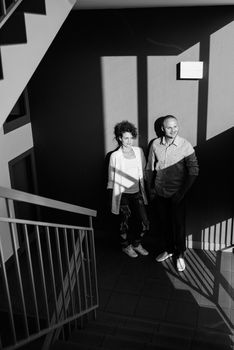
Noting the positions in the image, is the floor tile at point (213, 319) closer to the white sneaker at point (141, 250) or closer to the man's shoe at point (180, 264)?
the man's shoe at point (180, 264)

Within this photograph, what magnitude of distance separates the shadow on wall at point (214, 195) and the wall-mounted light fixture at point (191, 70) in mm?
699

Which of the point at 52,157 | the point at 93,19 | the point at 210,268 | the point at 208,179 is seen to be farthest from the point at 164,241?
the point at 93,19

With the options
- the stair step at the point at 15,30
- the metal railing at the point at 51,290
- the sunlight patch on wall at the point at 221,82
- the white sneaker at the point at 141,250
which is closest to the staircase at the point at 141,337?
the metal railing at the point at 51,290

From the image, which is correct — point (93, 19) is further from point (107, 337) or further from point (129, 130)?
point (107, 337)

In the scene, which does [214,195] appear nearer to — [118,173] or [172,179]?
[172,179]

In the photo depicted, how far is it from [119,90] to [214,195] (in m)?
1.61

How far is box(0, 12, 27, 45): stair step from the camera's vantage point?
2.14 metres

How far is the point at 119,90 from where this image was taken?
4.30m

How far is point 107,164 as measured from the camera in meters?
4.61

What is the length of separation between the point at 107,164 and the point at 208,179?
119cm

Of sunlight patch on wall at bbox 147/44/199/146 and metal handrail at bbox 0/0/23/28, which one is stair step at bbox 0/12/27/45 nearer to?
metal handrail at bbox 0/0/23/28

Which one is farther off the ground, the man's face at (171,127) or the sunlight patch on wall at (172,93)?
the sunlight patch on wall at (172,93)

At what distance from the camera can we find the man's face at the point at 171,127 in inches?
159

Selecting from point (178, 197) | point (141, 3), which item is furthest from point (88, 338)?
point (141, 3)
